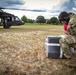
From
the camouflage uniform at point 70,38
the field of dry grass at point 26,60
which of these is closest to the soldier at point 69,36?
the camouflage uniform at point 70,38

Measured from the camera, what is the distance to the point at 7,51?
793cm

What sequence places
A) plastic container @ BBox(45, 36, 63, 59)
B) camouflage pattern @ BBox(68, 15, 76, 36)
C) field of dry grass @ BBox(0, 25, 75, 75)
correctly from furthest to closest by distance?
plastic container @ BBox(45, 36, 63, 59) < field of dry grass @ BBox(0, 25, 75, 75) < camouflage pattern @ BBox(68, 15, 76, 36)

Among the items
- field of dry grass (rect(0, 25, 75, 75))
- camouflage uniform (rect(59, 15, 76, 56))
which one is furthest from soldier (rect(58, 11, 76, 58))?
field of dry grass (rect(0, 25, 75, 75))

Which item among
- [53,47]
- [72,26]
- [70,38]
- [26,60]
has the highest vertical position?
[72,26]

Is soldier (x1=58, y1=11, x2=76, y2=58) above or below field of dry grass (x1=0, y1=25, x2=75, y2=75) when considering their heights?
above

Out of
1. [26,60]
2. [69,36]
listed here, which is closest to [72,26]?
[69,36]

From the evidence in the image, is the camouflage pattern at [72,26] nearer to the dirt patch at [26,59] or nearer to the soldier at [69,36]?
the soldier at [69,36]

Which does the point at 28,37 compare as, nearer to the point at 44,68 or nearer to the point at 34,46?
the point at 34,46

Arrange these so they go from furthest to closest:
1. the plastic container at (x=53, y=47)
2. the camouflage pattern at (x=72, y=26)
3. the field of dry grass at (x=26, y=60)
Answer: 1. the plastic container at (x=53, y=47)
2. the field of dry grass at (x=26, y=60)
3. the camouflage pattern at (x=72, y=26)

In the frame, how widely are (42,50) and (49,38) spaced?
899 millimetres

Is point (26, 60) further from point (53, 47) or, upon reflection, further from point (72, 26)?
point (72, 26)

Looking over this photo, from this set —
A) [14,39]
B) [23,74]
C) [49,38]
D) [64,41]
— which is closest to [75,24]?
[64,41]

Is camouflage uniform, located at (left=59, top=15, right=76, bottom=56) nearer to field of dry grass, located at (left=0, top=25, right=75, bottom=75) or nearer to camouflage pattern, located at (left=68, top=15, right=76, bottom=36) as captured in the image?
camouflage pattern, located at (left=68, top=15, right=76, bottom=36)

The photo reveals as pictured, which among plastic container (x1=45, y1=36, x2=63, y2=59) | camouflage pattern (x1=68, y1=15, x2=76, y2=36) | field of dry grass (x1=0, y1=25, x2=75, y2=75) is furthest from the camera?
plastic container (x1=45, y1=36, x2=63, y2=59)
